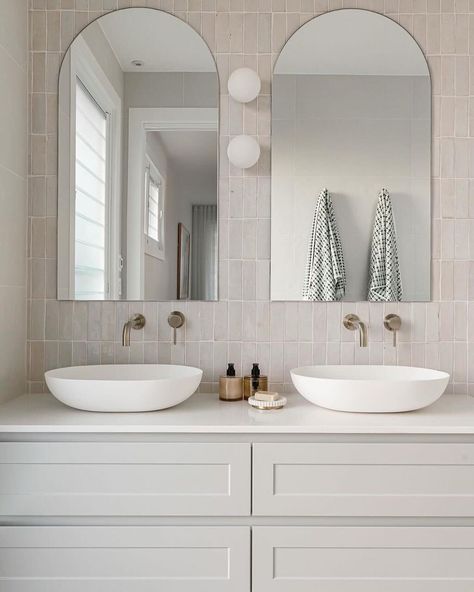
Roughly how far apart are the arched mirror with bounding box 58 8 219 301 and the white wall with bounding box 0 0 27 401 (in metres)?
0.14

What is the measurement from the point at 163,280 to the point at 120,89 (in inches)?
29.4

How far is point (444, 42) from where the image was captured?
6.99 ft

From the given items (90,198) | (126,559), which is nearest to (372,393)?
(126,559)

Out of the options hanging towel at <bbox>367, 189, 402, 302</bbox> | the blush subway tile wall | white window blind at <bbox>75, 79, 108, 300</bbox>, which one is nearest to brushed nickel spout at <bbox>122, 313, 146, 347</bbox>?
the blush subway tile wall

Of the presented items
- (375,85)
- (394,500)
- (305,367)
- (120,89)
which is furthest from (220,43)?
(394,500)

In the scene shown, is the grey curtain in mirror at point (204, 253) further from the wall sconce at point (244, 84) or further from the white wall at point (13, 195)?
the white wall at point (13, 195)

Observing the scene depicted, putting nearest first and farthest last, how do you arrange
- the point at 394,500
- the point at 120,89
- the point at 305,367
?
the point at 394,500 < the point at 305,367 < the point at 120,89

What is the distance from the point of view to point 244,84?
6.68 ft

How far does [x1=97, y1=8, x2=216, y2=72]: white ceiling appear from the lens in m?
2.12

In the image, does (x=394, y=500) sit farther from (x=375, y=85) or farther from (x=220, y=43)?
(x=220, y=43)

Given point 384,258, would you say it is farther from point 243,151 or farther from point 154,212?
point 154,212

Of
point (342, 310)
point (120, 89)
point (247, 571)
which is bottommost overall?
point (247, 571)

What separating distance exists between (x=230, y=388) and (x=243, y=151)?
0.86 metres

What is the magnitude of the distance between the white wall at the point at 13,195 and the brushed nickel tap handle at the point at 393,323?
4.51 feet
